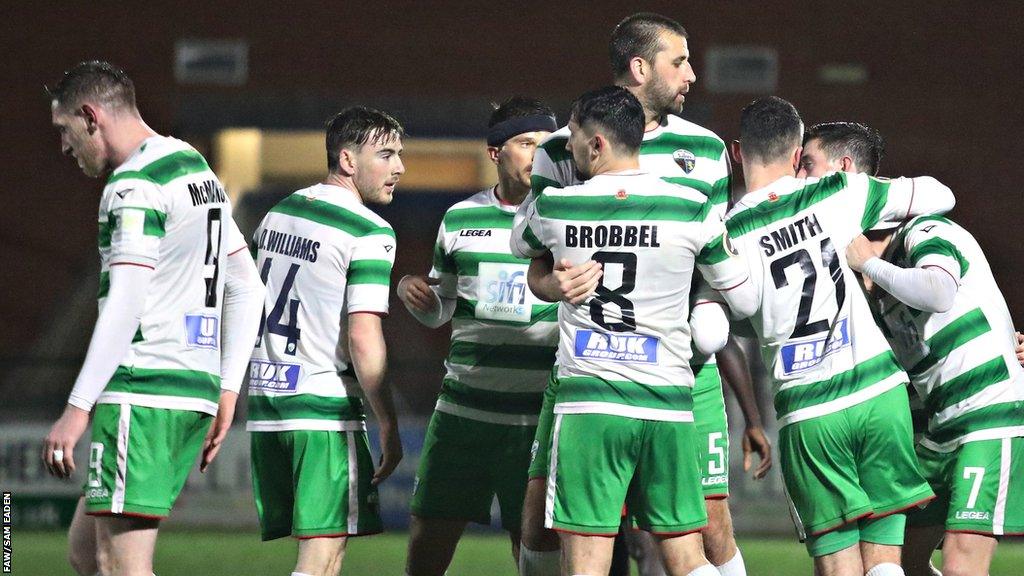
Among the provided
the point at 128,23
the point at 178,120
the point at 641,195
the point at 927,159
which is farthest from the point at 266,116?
the point at 641,195

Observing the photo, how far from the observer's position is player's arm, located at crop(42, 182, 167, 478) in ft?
12.9

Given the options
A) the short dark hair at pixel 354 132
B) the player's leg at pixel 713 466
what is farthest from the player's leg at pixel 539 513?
the short dark hair at pixel 354 132

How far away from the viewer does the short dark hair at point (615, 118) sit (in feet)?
14.0

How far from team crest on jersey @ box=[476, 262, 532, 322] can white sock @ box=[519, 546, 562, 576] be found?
0.89 meters

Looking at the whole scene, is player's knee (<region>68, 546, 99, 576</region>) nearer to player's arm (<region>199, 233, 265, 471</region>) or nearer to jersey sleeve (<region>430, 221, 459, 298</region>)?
player's arm (<region>199, 233, 265, 471</region>)

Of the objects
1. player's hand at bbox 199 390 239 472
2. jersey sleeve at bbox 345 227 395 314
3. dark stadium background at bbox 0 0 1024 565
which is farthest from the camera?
dark stadium background at bbox 0 0 1024 565

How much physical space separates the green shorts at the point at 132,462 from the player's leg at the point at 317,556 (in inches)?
25.8

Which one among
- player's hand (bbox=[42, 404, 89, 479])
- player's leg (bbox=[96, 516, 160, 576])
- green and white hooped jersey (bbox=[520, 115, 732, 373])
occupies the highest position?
green and white hooped jersey (bbox=[520, 115, 732, 373])

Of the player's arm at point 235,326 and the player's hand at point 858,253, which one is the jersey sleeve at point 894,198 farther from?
the player's arm at point 235,326

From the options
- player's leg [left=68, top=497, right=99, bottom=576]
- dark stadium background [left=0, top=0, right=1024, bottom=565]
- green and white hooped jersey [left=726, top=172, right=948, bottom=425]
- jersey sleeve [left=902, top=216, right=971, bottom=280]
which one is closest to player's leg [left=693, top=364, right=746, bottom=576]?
green and white hooped jersey [left=726, top=172, right=948, bottom=425]

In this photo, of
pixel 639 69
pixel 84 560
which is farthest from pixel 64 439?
pixel 639 69

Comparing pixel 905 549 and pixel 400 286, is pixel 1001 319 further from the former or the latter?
pixel 400 286

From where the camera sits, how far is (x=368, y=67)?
56.1ft

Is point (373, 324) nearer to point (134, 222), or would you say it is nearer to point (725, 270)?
point (134, 222)
